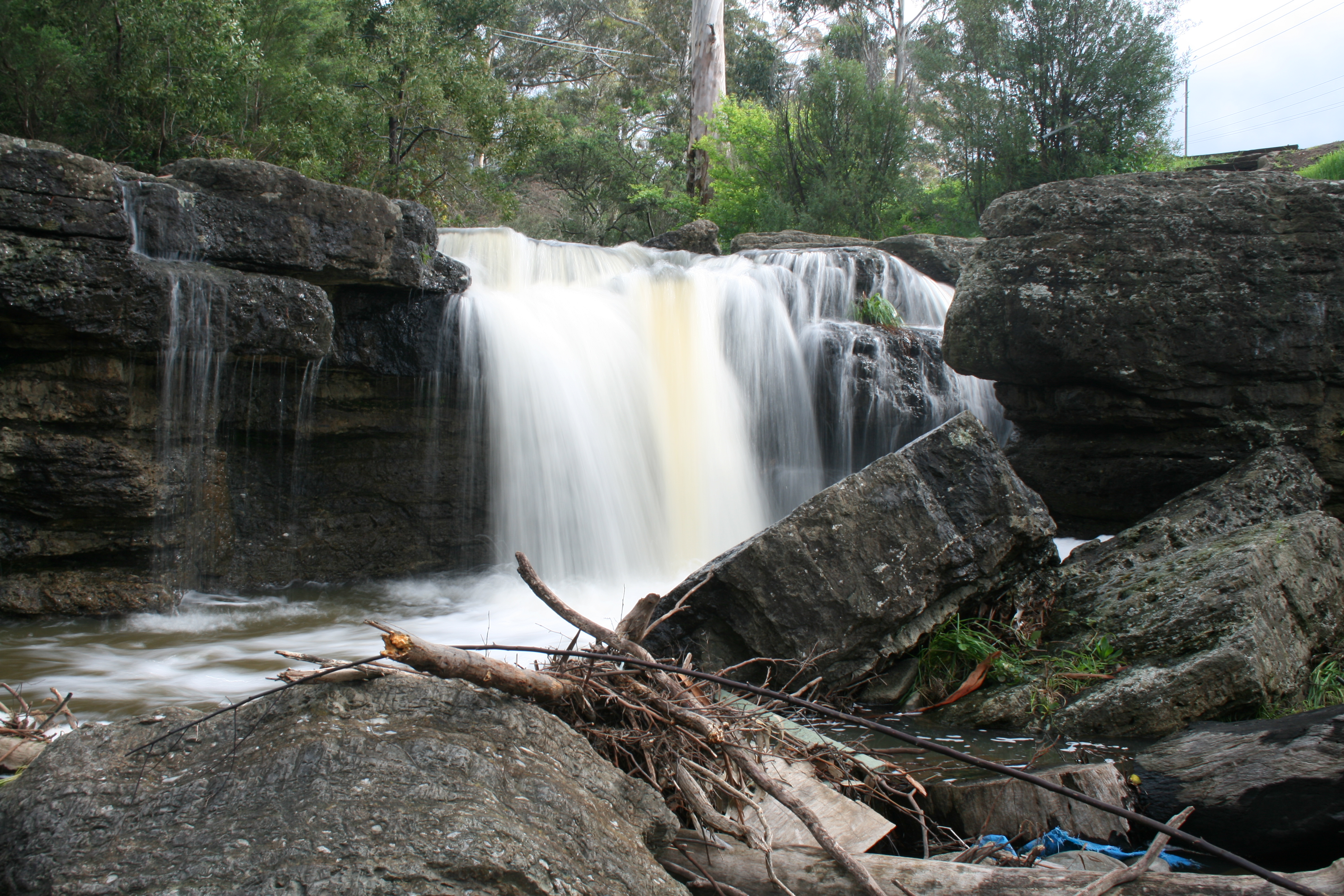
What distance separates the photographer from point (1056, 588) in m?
5.07

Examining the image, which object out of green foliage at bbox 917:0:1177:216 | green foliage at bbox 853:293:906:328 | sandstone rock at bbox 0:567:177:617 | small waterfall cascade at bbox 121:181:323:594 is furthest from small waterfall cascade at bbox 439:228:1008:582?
green foliage at bbox 917:0:1177:216

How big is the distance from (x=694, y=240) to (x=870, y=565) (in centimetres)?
1017

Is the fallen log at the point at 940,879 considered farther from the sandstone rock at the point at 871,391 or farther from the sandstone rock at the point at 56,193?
the sandstone rock at the point at 871,391

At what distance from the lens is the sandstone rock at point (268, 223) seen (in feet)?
20.2

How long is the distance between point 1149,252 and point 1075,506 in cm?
218

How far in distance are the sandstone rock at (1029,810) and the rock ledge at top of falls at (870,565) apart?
1.19 metres

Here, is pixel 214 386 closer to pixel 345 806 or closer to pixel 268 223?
pixel 268 223

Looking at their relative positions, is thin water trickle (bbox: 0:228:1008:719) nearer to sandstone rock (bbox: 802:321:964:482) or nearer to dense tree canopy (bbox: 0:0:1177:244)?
sandstone rock (bbox: 802:321:964:482)

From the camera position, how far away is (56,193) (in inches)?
216

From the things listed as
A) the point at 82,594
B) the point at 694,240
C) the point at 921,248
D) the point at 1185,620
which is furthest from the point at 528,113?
the point at 1185,620

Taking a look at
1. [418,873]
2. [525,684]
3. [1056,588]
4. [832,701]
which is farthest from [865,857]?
[1056,588]

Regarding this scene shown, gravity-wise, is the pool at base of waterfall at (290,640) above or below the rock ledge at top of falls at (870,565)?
below

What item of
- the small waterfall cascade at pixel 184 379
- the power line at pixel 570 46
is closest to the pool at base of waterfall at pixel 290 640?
the small waterfall cascade at pixel 184 379

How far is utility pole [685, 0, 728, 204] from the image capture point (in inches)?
844
